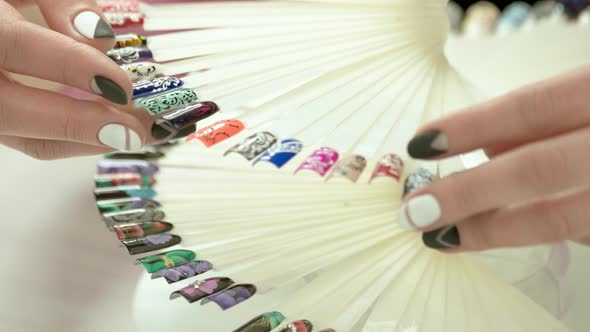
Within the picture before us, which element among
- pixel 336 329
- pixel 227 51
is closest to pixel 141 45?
pixel 227 51

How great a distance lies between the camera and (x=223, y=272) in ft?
1.96

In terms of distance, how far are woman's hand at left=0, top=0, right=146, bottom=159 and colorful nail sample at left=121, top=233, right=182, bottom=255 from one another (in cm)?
10

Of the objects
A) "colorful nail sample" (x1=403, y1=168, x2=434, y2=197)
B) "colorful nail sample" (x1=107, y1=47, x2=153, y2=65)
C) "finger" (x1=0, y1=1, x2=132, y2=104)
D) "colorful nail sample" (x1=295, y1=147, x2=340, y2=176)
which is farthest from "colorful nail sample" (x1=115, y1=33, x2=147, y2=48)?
"colorful nail sample" (x1=403, y1=168, x2=434, y2=197)

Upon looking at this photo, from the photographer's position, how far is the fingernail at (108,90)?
0.53 metres

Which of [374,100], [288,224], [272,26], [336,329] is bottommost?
[336,329]

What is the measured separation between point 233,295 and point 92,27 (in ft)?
1.01

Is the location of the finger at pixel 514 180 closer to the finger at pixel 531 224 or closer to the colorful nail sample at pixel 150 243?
the finger at pixel 531 224

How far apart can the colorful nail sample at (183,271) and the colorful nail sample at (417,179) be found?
0.22m

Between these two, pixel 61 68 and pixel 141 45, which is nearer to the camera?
pixel 61 68

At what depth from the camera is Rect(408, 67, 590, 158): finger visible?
17.6 inches

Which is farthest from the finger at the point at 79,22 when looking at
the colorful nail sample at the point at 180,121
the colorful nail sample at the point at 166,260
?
the colorful nail sample at the point at 166,260

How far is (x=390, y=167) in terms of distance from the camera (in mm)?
649

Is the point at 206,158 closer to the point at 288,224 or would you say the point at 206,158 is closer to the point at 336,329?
the point at 288,224

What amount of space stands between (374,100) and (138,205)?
279 millimetres
